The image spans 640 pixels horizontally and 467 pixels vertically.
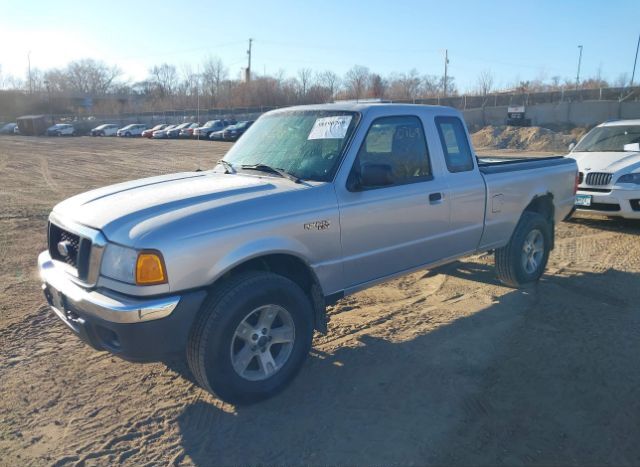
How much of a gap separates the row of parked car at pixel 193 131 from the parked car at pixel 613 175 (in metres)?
28.0

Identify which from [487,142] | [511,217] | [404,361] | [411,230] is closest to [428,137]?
[411,230]

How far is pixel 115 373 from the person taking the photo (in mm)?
4000

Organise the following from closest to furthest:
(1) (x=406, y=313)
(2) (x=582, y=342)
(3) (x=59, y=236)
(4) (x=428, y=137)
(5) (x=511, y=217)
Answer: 1. (3) (x=59, y=236)
2. (2) (x=582, y=342)
3. (4) (x=428, y=137)
4. (1) (x=406, y=313)
5. (5) (x=511, y=217)

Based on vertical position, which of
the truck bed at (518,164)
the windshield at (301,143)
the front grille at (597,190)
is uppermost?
the windshield at (301,143)

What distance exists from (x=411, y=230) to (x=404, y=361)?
3.57 feet

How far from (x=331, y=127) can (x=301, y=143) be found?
286 mm

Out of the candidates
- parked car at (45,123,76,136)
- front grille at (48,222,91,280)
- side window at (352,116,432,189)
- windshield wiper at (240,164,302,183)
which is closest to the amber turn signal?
front grille at (48,222,91,280)

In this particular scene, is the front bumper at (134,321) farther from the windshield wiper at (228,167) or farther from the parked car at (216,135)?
the parked car at (216,135)

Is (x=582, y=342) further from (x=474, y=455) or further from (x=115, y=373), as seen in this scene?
(x=115, y=373)

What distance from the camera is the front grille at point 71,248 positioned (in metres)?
3.31

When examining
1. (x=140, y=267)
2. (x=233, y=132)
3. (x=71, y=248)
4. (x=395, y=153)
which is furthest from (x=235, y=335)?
(x=233, y=132)

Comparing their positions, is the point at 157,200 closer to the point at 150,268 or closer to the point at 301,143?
the point at 150,268

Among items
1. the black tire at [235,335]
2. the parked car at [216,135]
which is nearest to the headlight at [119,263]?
the black tire at [235,335]

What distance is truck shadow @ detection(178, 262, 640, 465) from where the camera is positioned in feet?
9.96
